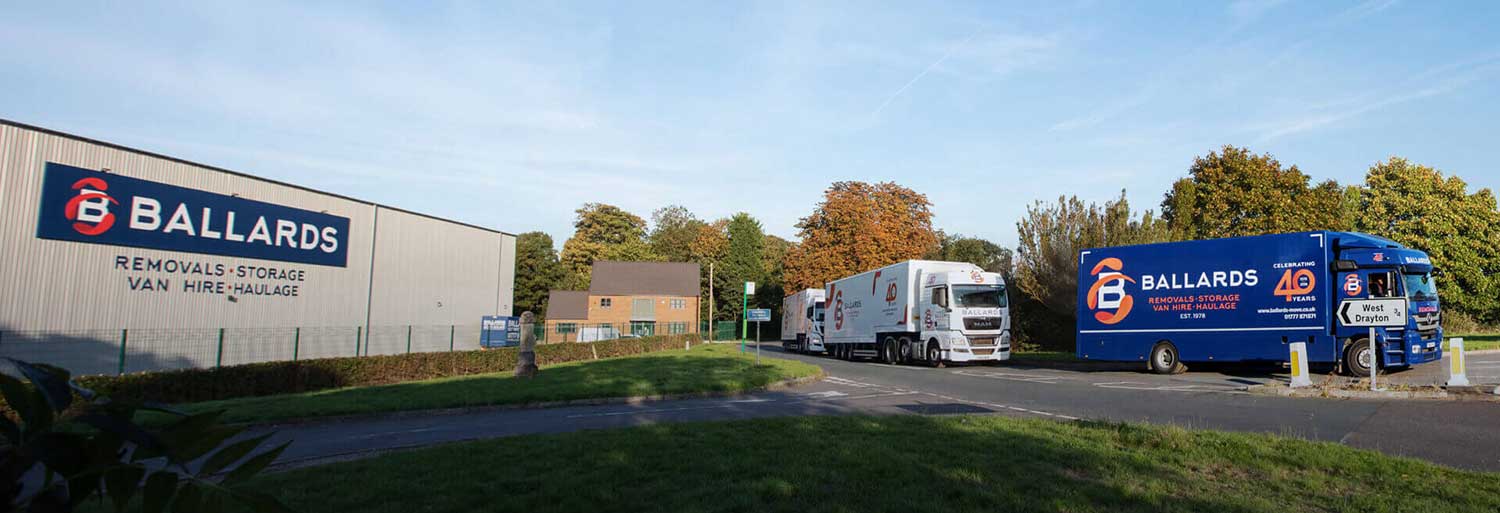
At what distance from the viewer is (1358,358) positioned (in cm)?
1858

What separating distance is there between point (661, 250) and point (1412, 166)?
70.2m

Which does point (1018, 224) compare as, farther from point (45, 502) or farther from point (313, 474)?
point (45, 502)

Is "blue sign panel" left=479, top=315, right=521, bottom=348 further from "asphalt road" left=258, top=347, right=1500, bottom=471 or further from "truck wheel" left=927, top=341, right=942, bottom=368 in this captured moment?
"asphalt road" left=258, top=347, right=1500, bottom=471

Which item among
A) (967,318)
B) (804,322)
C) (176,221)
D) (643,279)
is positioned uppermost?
(643,279)

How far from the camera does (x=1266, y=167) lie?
33406 millimetres

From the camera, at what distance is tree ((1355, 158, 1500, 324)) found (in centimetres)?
4159

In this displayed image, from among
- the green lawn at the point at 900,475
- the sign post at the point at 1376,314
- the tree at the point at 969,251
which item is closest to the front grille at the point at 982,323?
the sign post at the point at 1376,314

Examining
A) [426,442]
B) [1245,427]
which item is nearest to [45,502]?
[426,442]

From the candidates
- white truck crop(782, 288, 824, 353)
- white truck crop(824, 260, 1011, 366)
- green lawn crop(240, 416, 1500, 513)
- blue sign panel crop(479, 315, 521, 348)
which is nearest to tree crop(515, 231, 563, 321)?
white truck crop(782, 288, 824, 353)

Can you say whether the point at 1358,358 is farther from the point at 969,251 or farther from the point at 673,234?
the point at 673,234

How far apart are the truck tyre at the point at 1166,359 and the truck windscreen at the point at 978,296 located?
215 inches

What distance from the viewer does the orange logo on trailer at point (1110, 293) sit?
2270 cm

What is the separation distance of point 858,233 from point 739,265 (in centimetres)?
2894

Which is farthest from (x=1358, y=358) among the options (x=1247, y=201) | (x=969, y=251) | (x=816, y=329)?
(x=969, y=251)
